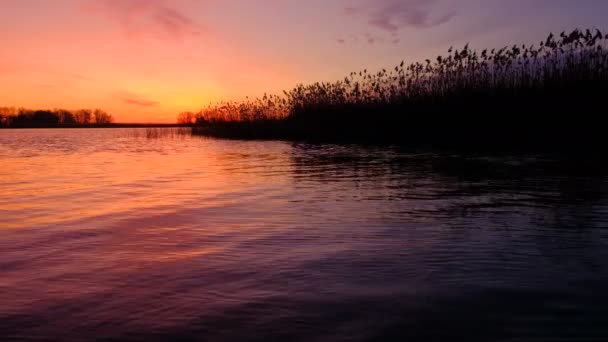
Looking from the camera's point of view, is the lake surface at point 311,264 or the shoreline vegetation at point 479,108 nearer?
the lake surface at point 311,264

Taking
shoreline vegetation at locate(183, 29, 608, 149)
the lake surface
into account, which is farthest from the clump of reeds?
the lake surface

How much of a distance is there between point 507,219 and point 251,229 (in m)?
2.68

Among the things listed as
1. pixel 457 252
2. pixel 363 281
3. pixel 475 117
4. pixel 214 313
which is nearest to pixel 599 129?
pixel 475 117

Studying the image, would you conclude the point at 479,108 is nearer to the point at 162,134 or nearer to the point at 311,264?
the point at 311,264

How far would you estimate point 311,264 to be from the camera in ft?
11.5

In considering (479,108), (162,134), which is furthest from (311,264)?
(162,134)

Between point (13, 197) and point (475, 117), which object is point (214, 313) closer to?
point (13, 197)

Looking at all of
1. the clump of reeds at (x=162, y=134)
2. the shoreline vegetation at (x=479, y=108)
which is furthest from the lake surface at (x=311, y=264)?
A: the clump of reeds at (x=162, y=134)

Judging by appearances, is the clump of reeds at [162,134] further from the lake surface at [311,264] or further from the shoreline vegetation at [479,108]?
the lake surface at [311,264]

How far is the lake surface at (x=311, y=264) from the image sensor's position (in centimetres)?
245

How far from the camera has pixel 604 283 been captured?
116 inches

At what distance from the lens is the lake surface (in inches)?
96.6

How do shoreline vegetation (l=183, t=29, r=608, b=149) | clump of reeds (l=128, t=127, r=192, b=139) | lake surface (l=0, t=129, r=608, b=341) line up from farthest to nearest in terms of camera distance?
clump of reeds (l=128, t=127, r=192, b=139) < shoreline vegetation (l=183, t=29, r=608, b=149) < lake surface (l=0, t=129, r=608, b=341)

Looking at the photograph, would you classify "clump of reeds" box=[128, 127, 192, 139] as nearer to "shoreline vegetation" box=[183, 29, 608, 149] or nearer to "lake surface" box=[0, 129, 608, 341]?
"shoreline vegetation" box=[183, 29, 608, 149]
